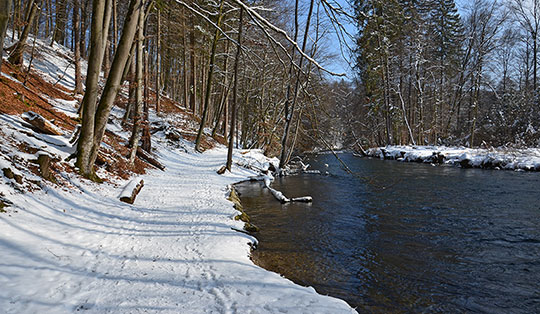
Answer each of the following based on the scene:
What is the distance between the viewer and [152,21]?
2056 cm

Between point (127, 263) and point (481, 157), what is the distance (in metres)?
20.5

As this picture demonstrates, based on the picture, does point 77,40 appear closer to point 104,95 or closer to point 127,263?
point 104,95

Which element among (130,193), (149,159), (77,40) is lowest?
(130,193)

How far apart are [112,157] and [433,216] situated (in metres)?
10.3

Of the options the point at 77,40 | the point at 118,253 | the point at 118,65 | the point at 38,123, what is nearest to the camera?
the point at 118,253

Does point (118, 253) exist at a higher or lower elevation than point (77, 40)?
lower

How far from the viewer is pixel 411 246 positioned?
247 inches

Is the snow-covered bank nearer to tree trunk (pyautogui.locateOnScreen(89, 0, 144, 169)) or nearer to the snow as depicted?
the snow

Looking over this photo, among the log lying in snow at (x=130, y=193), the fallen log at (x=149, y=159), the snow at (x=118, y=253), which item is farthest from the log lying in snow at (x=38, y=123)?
the fallen log at (x=149, y=159)

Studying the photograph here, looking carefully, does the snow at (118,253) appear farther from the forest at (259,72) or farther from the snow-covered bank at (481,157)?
the snow-covered bank at (481,157)

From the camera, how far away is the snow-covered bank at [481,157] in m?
16.7

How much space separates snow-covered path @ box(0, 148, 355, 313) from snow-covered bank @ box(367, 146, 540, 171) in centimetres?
1763

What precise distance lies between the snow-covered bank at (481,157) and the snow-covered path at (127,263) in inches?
694

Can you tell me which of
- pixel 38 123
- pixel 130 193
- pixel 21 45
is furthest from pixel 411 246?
pixel 21 45
